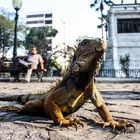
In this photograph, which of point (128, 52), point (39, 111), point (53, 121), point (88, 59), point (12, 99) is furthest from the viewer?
point (128, 52)

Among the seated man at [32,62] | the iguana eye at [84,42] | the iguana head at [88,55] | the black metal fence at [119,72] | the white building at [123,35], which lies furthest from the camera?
the white building at [123,35]

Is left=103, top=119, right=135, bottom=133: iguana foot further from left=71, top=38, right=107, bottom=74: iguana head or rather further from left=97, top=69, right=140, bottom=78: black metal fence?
left=97, top=69, right=140, bottom=78: black metal fence

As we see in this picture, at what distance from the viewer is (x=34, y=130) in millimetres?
3564

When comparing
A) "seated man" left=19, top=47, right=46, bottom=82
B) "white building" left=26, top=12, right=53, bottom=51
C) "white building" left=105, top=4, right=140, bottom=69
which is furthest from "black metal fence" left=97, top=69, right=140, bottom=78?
"white building" left=26, top=12, right=53, bottom=51

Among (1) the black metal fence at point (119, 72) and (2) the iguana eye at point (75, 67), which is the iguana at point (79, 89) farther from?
(1) the black metal fence at point (119, 72)

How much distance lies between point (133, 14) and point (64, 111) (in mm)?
36361

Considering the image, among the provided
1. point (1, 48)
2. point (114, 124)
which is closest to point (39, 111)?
point (114, 124)

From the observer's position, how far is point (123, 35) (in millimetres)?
38344

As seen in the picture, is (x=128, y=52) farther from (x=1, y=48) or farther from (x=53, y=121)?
(x=53, y=121)

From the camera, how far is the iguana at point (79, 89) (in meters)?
3.37

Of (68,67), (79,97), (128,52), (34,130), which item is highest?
(128,52)

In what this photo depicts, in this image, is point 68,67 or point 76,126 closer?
point 76,126

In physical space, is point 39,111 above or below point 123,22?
below

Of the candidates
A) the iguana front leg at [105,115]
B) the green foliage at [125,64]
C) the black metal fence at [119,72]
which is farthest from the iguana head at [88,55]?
the black metal fence at [119,72]
